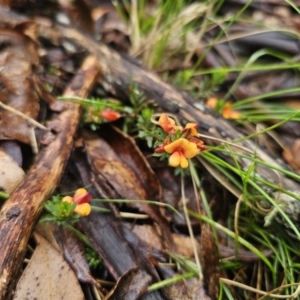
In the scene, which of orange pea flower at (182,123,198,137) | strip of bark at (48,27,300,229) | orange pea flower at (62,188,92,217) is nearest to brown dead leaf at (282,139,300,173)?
strip of bark at (48,27,300,229)

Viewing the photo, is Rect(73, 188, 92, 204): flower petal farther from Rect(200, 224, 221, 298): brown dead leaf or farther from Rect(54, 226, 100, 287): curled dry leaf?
Rect(200, 224, 221, 298): brown dead leaf

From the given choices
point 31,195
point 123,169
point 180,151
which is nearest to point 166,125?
point 180,151

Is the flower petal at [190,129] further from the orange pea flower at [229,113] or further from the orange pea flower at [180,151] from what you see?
the orange pea flower at [229,113]

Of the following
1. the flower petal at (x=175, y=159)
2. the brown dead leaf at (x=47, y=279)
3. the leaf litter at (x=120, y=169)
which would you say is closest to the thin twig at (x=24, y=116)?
the leaf litter at (x=120, y=169)

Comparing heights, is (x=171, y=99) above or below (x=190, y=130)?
below

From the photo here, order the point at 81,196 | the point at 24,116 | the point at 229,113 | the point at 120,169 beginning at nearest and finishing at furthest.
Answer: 1. the point at 81,196
2. the point at 24,116
3. the point at 120,169
4. the point at 229,113

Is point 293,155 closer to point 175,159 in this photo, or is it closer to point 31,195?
point 175,159
